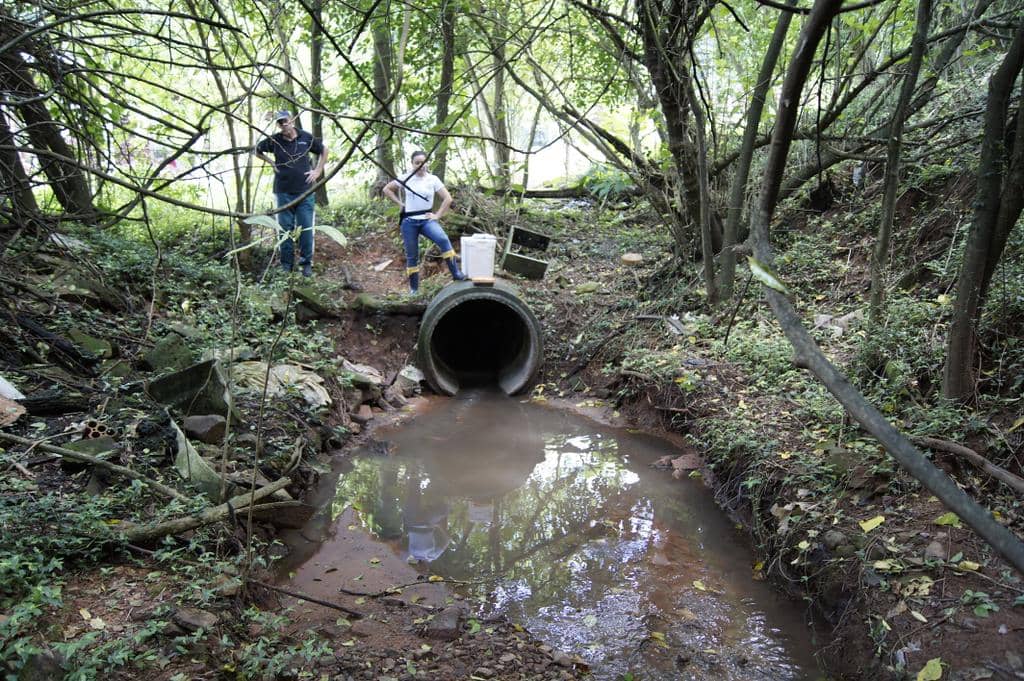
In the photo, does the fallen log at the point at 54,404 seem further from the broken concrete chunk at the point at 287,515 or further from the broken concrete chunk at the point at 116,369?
the broken concrete chunk at the point at 287,515

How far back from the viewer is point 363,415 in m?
6.74

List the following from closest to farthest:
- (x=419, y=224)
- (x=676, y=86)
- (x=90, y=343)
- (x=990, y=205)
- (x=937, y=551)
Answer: (x=937, y=551), (x=990, y=205), (x=90, y=343), (x=676, y=86), (x=419, y=224)

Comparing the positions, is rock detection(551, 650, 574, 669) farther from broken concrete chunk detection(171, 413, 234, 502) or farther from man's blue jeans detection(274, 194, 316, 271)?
man's blue jeans detection(274, 194, 316, 271)

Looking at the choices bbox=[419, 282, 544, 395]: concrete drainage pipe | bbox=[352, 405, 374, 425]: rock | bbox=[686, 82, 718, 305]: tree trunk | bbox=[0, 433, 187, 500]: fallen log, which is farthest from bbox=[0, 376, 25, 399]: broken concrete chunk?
bbox=[686, 82, 718, 305]: tree trunk

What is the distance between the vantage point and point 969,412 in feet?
13.2

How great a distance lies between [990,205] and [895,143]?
110 cm

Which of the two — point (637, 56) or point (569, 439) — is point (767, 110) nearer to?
point (637, 56)

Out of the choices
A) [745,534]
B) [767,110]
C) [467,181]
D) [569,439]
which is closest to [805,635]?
[745,534]

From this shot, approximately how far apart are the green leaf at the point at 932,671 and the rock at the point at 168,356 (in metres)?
4.95

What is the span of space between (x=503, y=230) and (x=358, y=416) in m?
4.41

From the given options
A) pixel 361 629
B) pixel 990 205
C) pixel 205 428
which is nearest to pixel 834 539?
pixel 990 205

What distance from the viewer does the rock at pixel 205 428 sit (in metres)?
4.60

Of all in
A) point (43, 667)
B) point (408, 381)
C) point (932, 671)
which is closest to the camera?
point (43, 667)

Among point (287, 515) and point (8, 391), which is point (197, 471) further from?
point (8, 391)
